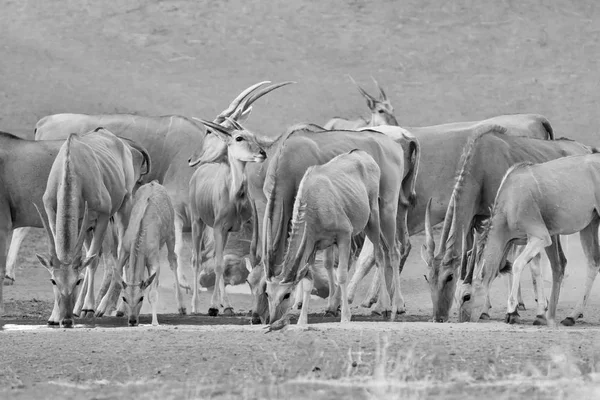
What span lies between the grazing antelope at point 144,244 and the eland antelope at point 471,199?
2.56 metres

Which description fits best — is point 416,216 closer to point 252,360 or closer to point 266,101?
point 252,360

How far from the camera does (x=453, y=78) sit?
2869 centimetres

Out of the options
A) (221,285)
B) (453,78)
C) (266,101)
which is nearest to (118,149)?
(221,285)

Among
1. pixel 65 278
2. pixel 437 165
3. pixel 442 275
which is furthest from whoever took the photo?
pixel 437 165

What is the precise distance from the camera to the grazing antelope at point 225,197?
15156mm

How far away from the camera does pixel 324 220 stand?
12.0 metres

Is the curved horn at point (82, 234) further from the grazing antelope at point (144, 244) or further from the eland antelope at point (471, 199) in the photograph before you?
the eland antelope at point (471, 199)

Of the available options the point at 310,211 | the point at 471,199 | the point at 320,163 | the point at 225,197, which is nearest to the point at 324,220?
the point at 310,211

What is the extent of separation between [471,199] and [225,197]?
9.27 ft

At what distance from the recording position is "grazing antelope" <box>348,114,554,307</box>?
16328 mm

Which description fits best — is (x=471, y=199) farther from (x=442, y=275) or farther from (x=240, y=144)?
(x=240, y=144)

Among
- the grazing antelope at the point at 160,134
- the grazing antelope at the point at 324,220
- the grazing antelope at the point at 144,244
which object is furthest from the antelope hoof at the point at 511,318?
the grazing antelope at the point at 160,134

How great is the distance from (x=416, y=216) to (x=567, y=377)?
846 centimetres

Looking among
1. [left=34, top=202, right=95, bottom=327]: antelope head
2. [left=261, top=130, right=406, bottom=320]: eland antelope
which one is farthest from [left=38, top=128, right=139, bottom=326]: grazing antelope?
[left=261, top=130, right=406, bottom=320]: eland antelope
